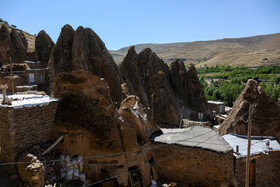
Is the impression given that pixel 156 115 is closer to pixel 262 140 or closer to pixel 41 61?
pixel 262 140

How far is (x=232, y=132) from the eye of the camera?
15.4 meters

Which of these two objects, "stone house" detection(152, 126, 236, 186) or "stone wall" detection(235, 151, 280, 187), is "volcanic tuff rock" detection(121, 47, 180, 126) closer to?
"stone house" detection(152, 126, 236, 186)

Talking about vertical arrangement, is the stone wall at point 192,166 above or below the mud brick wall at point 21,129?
below

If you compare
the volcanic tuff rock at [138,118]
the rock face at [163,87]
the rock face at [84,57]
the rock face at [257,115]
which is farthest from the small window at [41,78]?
the rock face at [257,115]

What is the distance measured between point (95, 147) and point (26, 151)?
276 cm

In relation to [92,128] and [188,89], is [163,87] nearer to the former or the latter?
[188,89]

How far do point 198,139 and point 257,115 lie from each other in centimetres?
496

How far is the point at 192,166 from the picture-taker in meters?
12.0

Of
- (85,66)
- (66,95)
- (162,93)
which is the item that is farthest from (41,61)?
(66,95)

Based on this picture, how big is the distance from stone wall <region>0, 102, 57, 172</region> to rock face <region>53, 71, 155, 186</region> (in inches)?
30.1

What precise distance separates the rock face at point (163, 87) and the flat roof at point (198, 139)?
10360 millimetres

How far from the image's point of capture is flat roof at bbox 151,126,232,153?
11.7m

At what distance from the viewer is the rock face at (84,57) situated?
1964 cm

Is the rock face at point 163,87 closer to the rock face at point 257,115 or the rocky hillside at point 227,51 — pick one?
the rock face at point 257,115
